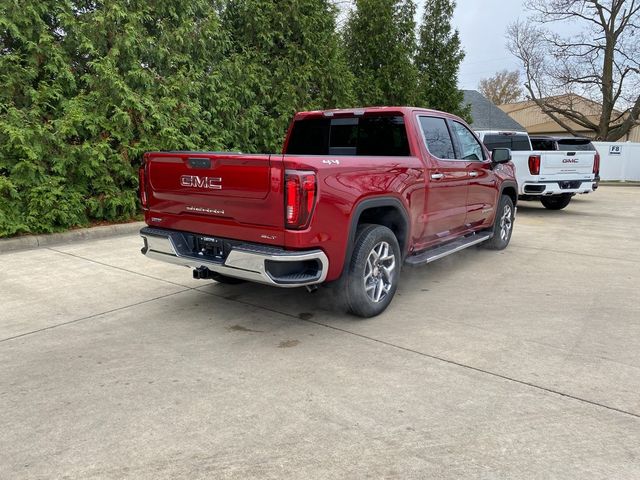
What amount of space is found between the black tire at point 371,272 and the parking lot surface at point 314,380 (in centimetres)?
20

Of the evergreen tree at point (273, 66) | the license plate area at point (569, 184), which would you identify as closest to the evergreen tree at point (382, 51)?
the evergreen tree at point (273, 66)

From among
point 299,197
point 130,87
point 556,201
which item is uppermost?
point 130,87

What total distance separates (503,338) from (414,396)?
1.33 meters

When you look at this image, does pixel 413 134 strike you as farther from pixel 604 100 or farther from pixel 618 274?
pixel 604 100

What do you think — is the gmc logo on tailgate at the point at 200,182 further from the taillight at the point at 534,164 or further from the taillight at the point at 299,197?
the taillight at the point at 534,164

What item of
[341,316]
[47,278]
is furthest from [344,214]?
[47,278]

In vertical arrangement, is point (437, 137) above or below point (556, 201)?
above

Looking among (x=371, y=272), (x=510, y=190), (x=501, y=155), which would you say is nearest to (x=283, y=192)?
(x=371, y=272)

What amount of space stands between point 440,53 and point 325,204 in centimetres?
1618

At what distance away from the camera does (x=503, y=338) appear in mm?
4098

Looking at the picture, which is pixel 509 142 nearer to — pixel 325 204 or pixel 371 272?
pixel 371 272

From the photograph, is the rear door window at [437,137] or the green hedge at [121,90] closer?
Result: the rear door window at [437,137]

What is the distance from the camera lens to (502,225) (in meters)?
7.54

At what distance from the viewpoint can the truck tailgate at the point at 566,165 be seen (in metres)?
10.6
